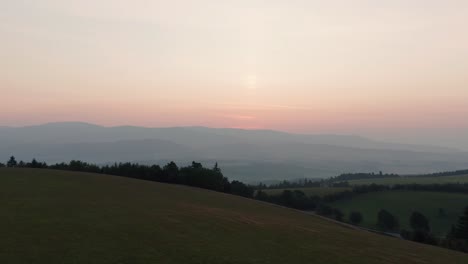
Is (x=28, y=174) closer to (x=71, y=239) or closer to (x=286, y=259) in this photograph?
(x=71, y=239)

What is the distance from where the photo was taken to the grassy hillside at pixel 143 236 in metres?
22.9

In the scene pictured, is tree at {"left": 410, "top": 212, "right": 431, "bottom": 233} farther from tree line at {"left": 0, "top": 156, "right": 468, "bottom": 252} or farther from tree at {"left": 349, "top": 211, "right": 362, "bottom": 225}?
tree at {"left": 349, "top": 211, "right": 362, "bottom": 225}

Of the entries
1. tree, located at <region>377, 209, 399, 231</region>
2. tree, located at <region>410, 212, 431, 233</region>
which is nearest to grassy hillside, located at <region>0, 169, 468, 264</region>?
Answer: tree, located at <region>377, 209, 399, 231</region>

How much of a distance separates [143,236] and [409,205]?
102m

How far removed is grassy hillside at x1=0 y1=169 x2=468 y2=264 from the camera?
22.9 meters

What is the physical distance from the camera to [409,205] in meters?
110

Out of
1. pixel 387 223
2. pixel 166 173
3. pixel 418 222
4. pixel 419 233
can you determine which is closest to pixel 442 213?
pixel 418 222

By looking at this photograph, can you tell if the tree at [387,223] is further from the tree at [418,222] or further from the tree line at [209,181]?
the tree at [418,222]

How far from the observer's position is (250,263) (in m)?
23.8

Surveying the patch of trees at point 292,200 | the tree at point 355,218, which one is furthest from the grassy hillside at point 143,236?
the patch of trees at point 292,200

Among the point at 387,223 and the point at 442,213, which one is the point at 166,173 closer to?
the point at 387,223

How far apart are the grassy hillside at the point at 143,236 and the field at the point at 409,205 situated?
6244 centimetres

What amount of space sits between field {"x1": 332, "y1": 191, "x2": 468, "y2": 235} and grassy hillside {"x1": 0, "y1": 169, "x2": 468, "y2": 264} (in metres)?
62.4

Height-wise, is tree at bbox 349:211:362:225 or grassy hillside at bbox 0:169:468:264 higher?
grassy hillside at bbox 0:169:468:264
